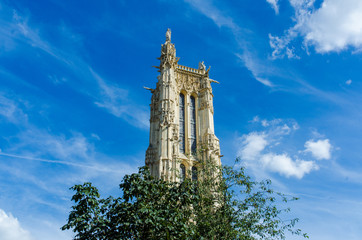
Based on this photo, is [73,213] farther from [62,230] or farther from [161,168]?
[161,168]

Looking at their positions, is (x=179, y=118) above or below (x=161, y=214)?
above

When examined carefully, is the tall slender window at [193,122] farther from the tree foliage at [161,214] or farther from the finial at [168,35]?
the tree foliage at [161,214]

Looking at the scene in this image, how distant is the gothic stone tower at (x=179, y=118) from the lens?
3388 cm

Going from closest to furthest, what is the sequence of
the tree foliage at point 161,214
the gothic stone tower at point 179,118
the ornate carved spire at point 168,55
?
the tree foliage at point 161,214 → the gothic stone tower at point 179,118 → the ornate carved spire at point 168,55

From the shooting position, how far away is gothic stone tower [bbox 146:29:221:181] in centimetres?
3388

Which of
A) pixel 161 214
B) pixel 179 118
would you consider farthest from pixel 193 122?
pixel 161 214

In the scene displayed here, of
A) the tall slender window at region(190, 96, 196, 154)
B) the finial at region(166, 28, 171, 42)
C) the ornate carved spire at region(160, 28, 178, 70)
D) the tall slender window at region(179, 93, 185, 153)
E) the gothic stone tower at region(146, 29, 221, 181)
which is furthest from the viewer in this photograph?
the finial at region(166, 28, 171, 42)

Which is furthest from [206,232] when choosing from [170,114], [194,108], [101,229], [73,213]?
[194,108]

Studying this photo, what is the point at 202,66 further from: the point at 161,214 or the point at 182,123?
the point at 161,214

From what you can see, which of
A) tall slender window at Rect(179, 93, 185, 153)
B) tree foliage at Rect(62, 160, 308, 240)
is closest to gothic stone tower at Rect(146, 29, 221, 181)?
tall slender window at Rect(179, 93, 185, 153)

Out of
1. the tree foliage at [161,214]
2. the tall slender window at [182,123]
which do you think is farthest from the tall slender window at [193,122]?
the tree foliage at [161,214]

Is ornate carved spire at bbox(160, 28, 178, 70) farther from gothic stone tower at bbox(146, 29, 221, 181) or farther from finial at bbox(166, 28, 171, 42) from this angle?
finial at bbox(166, 28, 171, 42)

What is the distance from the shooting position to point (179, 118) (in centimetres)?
3925

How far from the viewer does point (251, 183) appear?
17625mm
